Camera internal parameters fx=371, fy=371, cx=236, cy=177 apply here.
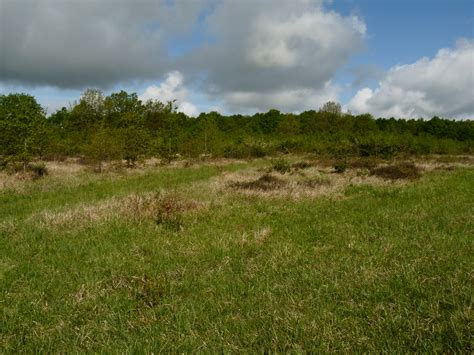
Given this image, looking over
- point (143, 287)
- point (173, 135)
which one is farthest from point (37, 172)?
point (173, 135)

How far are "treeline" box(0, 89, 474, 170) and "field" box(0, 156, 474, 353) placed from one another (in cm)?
1848

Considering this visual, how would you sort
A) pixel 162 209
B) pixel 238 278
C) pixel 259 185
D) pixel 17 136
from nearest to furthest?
pixel 238 278 → pixel 162 209 → pixel 259 185 → pixel 17 136

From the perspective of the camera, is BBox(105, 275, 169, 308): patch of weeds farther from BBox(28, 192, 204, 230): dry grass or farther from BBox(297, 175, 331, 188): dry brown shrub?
BBox(297, 175, 331, 188): dry brown shrub

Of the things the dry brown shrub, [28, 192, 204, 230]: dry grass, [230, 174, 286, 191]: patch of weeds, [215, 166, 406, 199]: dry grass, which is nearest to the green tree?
[215, 166, 406, 199]: dry grass

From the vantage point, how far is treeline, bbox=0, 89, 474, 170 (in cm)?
2733

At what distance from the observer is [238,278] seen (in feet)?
17.4

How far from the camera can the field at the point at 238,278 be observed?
3.63m

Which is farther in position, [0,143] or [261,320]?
[0,143]

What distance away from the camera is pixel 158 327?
4.00 meters

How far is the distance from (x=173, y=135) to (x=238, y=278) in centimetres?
4193

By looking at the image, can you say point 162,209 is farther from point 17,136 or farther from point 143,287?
point 17,136

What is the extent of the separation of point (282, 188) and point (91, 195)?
24.9ft

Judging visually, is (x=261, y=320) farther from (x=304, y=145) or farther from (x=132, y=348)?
(x=304, y=145)

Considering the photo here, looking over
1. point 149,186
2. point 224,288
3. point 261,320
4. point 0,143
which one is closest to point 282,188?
point 149,186
